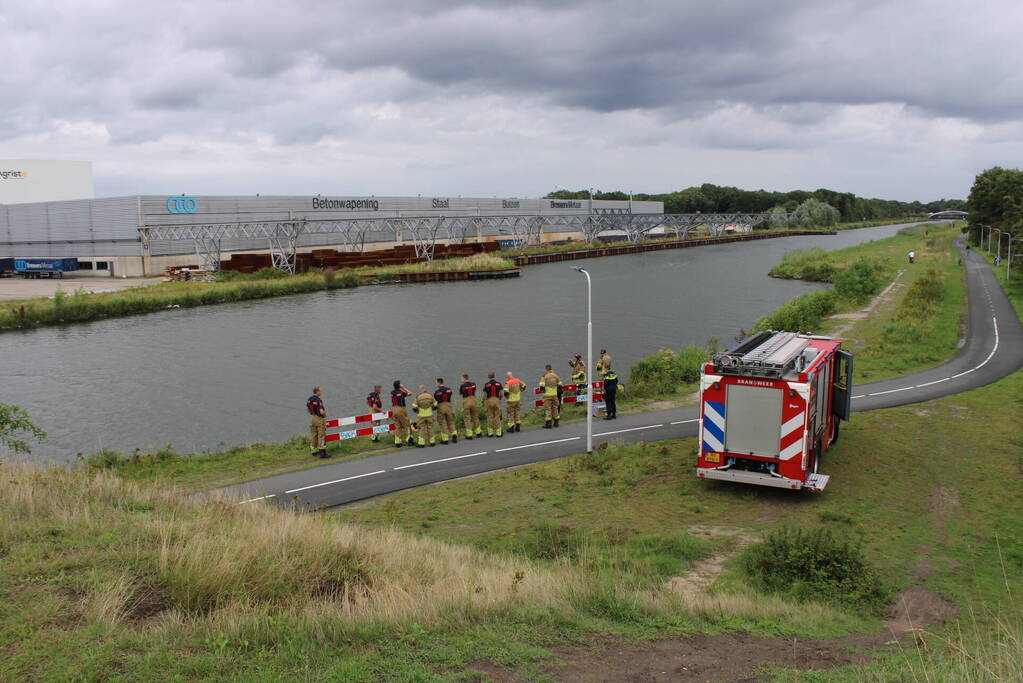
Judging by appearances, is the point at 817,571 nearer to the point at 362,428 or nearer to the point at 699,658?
the point at 699,658

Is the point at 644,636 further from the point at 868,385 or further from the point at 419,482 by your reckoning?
the point at 868,385

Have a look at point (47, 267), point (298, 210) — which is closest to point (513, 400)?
point (47, 267)

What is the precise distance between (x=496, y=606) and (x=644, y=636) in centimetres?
148

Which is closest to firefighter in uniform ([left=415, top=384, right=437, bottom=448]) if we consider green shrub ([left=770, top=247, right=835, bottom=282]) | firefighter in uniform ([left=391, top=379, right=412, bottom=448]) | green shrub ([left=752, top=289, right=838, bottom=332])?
firefighter in uniform ([left=391, top=379, right=412, bottom=448])

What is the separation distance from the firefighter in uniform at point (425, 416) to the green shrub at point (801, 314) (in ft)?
61.9

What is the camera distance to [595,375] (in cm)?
3070

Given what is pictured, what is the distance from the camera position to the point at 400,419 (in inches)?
734

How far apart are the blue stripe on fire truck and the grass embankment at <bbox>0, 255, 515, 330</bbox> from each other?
161 feet

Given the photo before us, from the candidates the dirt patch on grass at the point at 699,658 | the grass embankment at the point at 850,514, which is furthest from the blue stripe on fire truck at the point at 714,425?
the dirt patch on grass at the point at 699,658

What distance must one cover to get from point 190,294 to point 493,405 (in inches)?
1824

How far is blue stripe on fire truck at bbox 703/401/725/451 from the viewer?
44.2 ft

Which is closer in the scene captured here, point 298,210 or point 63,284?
point 63,284

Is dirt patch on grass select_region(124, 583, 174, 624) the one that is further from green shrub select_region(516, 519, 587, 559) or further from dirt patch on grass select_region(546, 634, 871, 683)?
green shrub select_region(516, 519, 587, 559)

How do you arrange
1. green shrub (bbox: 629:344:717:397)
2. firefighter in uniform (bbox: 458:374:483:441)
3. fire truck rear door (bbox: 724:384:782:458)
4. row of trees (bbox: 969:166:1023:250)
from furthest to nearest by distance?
1. row of trees (bbox: 969:166:1023:250)
2. green shrub (bbox: 629:344:717:397)
3. firefighter in uniform (bbox: 458:374:483:441)
4. fire truck rear door (bbox: 724:384:782:458)
